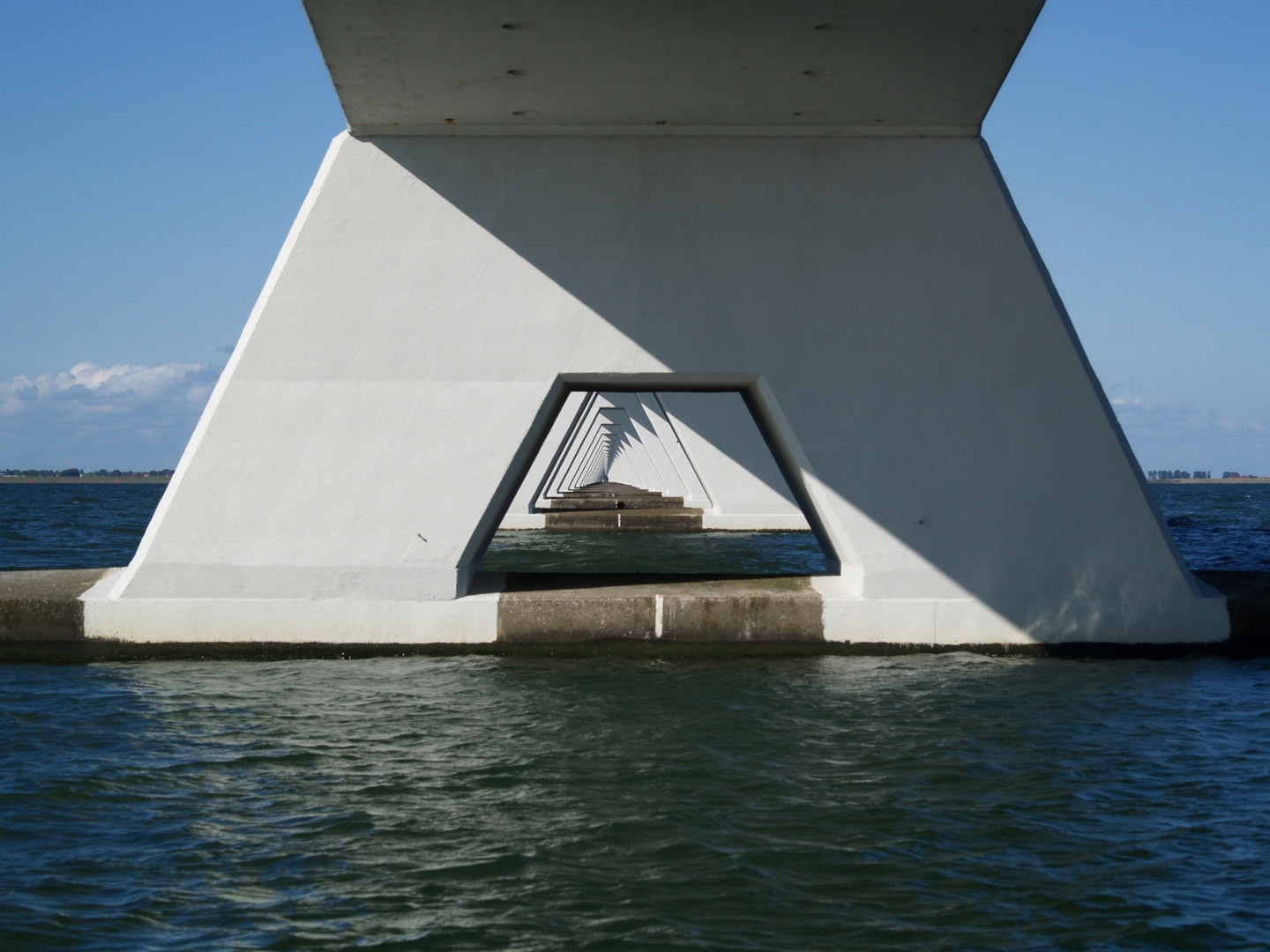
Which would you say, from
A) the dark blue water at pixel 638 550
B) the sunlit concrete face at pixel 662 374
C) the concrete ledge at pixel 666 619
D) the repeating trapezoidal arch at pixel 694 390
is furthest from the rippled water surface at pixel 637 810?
the dark blue water at pixel 638 550

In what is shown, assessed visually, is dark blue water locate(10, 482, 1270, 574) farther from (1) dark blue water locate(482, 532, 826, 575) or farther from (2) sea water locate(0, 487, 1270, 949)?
(2) sea water locate(0, 487, 1270, 949)

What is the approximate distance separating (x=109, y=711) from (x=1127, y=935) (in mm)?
6796

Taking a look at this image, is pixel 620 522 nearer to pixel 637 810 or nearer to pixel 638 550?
pixel 638 550

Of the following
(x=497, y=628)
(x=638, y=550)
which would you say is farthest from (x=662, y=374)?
(x=638, y=550)

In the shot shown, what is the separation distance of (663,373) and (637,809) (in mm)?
4919

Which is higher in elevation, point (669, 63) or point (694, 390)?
point (669, 63)

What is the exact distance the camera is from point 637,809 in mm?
6039

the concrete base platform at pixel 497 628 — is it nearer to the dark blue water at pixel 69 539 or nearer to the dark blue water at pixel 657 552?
the dark blue water at pixel 657 552

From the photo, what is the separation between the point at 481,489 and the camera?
10.1m

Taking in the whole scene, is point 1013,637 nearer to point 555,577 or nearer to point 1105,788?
point 1105,788

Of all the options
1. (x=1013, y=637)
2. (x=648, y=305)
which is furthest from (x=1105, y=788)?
(x=648, y=305)

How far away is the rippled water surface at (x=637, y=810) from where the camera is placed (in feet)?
15.5

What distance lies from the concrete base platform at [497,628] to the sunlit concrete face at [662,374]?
1.7 inches

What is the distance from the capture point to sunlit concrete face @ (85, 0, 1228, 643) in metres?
10.0
